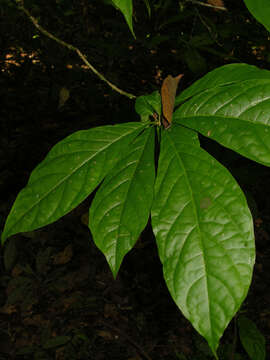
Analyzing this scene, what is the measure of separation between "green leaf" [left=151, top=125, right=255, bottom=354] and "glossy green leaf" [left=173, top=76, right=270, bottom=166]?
0.06 m

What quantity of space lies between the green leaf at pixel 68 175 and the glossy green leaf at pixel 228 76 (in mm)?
164

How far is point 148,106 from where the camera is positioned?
83 centimetres

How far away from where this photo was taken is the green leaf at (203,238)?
494 mm

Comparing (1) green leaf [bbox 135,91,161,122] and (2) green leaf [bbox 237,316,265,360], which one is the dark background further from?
(1) green leaf [bbox 135,91,161,122]

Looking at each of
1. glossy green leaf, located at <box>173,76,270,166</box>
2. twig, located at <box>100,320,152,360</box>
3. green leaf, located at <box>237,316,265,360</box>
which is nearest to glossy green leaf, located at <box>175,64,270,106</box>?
glossy green leaf, located at <box>173,76,270,166</box>

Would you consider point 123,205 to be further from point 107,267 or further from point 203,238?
point 107,267

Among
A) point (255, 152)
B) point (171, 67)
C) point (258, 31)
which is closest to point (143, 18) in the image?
point (258, 31)

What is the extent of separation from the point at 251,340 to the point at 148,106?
1.52m

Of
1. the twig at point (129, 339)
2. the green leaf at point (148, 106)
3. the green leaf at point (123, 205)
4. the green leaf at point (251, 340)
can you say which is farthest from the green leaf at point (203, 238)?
the twig at point (129, 339)

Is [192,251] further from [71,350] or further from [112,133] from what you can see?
[71,350]

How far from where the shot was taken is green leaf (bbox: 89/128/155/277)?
61 cm

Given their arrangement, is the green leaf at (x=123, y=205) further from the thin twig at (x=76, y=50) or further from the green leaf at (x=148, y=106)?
the thin twig at (x=76, y=50)

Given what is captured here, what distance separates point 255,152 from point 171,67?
3.57 meters

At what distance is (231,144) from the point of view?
616 millimetres
